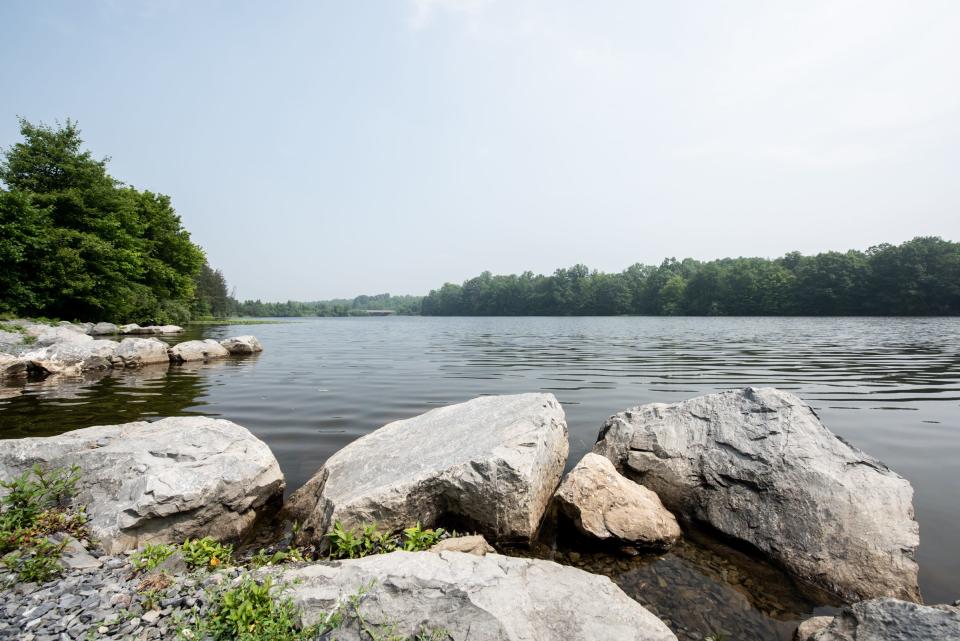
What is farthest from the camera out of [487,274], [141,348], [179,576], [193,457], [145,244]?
[487,274]

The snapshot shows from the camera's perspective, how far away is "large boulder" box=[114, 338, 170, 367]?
55.9 ft

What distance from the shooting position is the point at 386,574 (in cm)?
312

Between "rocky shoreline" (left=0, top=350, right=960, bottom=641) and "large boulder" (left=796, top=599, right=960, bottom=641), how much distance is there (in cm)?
1

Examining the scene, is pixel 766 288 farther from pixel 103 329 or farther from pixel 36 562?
pixel 36 562

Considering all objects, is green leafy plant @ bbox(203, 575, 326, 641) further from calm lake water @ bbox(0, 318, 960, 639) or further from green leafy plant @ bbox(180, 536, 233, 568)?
calm lake water @ bbox(0, 318, 960, 639)

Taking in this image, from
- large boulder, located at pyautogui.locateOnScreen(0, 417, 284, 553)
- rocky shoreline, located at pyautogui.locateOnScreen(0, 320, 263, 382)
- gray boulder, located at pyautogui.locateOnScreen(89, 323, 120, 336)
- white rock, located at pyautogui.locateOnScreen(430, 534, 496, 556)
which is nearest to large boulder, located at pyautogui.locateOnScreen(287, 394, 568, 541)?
white rock, located at pyautogui.locateOnScreen(430, 534, 496, 556)

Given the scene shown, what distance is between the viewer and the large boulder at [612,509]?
14.9 feet

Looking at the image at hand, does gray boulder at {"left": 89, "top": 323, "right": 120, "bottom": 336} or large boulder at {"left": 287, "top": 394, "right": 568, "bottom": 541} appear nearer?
large boulder at {"left": 287, "top": 394, "right": 568, "bottom": 541}

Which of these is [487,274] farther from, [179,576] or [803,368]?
[179,576]

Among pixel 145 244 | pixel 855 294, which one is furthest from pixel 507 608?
pixel 855 294

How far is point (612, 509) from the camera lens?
15.4 feet

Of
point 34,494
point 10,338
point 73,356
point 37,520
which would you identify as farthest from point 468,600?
point 10,338

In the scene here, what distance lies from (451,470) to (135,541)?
123 inches

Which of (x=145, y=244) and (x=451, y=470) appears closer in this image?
(x=451, y=470)
